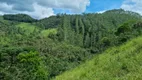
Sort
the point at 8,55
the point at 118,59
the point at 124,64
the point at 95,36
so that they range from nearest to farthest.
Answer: the point at 124,64 → the point at 118,59 → the point at 8,55 → the point at 95,36

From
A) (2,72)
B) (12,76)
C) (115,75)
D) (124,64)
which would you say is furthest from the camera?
(2,72)

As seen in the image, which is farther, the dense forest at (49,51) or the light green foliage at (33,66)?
the dense forest at (49,51)

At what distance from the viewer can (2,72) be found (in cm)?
5362

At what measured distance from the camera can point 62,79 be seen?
10.9 m

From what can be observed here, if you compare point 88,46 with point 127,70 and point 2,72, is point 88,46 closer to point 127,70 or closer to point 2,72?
point 2,72

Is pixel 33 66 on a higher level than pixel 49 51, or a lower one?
higher

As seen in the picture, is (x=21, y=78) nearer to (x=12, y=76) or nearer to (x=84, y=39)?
(x=12, y=76)

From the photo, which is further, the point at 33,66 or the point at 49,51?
the point at 49,51

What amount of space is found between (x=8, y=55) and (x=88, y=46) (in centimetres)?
6010

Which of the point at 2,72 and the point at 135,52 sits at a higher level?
the point at 135,52

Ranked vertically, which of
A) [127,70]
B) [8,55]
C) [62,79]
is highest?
[127,70]

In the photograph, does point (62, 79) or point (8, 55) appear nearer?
point (62, 79)

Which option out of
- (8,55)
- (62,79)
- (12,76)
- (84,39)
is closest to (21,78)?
(12,76)

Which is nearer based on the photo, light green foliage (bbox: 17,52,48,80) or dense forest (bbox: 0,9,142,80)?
light green foliage (bbox: 17,52,48,80)
